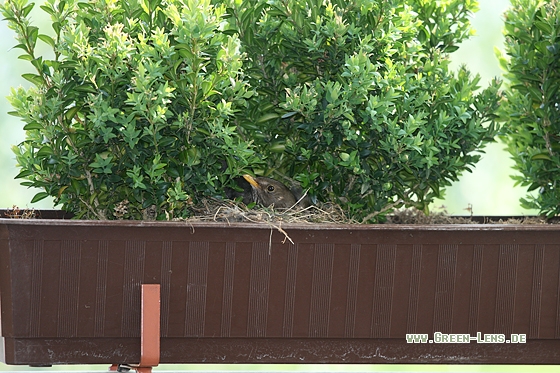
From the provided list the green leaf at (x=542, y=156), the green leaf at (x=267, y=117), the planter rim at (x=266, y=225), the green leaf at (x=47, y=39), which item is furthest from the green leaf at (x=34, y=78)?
the green leaf at (x=542, y=156)

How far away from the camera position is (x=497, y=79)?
1713mm

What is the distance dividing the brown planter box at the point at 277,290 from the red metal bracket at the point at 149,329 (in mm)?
50

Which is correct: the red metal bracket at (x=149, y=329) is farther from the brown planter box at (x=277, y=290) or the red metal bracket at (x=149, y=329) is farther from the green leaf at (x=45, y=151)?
the green leaf at (x=45, y=151)

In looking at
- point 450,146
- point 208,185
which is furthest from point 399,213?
point 208,185

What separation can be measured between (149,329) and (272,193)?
1.46 feet

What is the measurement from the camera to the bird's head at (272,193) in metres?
1.63

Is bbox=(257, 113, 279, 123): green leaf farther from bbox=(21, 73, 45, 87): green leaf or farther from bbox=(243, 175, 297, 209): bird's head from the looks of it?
bbox=(21, 73, 45, 87): green leaf

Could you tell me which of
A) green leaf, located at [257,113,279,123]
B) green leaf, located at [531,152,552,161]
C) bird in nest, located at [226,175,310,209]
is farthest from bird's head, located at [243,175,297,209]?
green leaf, located at [531,152,552,161]

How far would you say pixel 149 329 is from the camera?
1.37m

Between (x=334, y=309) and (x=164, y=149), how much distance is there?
19.4 inches

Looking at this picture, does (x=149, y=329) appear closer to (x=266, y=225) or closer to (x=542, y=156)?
(x=266, y=225)

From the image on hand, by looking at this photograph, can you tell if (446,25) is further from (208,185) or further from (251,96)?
(208,185)

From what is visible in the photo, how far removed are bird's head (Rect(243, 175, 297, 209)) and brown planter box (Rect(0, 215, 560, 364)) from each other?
8.1 inches

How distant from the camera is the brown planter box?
4.61 feet
